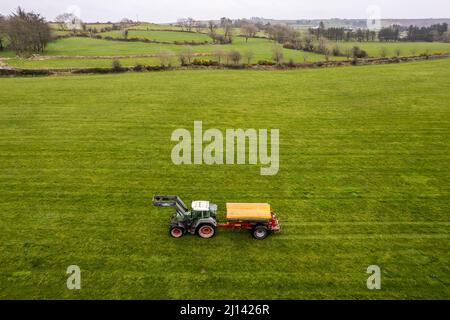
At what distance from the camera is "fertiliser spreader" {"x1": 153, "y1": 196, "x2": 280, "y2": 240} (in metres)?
12.0

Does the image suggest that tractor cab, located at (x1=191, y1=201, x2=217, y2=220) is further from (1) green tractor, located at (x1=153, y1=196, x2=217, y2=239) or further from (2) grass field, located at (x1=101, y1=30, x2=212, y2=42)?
(2) grass field, located at (x1=101, y1=30, x2=212, y2=42)

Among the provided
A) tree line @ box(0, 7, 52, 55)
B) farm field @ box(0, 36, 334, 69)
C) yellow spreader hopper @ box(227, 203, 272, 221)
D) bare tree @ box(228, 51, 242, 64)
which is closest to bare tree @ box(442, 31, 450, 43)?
farm field @ box(0, 36, 334, 69)

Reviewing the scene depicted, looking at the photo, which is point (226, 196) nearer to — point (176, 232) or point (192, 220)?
point (192, 220)

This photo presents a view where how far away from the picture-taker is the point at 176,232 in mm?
12141

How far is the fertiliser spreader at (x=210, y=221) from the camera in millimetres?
12008

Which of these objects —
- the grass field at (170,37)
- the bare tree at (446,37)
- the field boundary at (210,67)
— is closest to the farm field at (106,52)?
the field boundary at (210,67)

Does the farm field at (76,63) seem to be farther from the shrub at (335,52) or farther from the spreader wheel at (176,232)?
the spreader wheel at (176,232)

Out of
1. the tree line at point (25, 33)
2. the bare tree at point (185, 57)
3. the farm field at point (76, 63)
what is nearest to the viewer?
the farm field at point (76, 63)

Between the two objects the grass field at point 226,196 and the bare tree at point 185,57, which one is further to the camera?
the bare tree at point 185,57

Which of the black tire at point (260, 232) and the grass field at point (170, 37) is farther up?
the grass field at point (170, 37)

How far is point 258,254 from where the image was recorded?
37.5ft

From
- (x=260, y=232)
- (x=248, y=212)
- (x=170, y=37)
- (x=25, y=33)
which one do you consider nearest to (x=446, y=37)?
(x=170, y=37)
